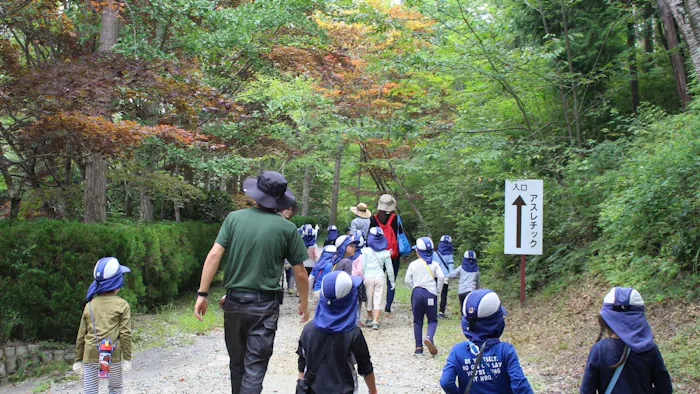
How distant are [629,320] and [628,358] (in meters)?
0.24

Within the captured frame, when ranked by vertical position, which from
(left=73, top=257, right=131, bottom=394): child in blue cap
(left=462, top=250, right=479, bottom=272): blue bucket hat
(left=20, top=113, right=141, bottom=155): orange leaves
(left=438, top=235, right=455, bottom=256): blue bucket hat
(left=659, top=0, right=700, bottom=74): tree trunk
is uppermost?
(left=659, top=0, right=700, bottom=74): tree trunk

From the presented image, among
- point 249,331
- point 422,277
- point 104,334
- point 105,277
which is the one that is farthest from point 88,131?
point 422,277

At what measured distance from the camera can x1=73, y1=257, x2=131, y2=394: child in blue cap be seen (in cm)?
528

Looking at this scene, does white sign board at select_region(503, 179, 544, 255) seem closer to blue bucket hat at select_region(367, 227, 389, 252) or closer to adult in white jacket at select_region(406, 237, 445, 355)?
blue bucket hat at select_region(367, 227, 389, 252)

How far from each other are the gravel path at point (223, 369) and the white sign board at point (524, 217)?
2712 millimetres

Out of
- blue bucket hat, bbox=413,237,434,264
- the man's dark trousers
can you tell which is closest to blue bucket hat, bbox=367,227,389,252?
blue bucket hat, bbox=413,237,434,264

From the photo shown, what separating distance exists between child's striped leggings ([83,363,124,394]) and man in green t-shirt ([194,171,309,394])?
1.37 meters

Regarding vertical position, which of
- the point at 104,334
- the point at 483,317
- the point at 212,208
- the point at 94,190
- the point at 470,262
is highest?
the point at 94,190

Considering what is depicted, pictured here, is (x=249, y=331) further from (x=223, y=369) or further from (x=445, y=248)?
(x=445, y=248)

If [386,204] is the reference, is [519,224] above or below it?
below

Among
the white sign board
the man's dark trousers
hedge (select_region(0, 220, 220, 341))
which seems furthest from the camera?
the white sign board

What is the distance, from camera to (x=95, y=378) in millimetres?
5344

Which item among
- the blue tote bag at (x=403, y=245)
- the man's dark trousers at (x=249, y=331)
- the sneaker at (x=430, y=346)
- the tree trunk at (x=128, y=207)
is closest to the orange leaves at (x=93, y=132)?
the man's dark trousers at (x=249, y=331)

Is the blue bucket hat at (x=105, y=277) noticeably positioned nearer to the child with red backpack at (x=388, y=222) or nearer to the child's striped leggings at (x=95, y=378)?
the child's striped leggings at (x=95, y=378)
